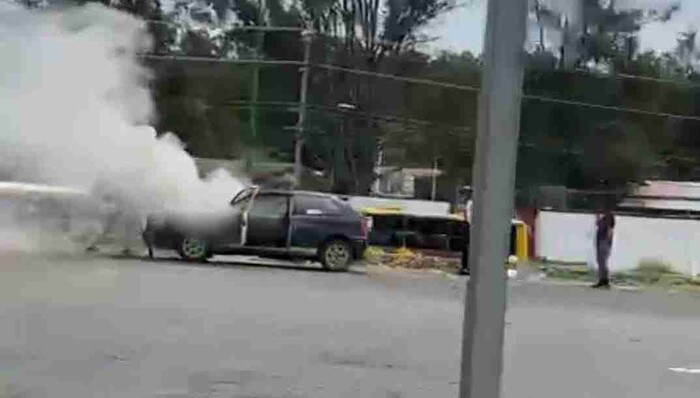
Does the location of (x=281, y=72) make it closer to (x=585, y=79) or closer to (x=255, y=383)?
(x=585, y=79)

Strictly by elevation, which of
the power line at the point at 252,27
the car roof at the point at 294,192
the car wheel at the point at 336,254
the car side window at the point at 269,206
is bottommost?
the car wheel at the point at 336,254

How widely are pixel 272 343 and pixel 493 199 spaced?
21.6 feet

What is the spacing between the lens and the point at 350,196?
24.3 metres

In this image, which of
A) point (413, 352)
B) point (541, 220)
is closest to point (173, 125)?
point (413, 352)

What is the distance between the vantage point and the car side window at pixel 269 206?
19.1 m

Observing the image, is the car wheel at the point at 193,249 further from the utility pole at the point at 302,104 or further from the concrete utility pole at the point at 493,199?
the concrete utility pole at the point at 493,199

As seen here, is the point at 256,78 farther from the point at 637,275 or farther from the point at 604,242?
the point at 637,275

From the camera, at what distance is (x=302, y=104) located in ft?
69.6

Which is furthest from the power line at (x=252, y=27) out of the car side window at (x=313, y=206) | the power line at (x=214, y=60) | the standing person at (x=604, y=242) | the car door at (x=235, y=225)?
the standing person at (x=604, y=242)

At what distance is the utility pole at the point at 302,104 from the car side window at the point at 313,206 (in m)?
0.46

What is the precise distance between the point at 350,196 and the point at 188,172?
39.5 feet

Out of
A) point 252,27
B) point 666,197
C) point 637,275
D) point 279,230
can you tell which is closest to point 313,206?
point 279,230

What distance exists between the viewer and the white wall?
26.9 meters

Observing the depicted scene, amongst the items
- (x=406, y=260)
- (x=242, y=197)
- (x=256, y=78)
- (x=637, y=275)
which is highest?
(x=256, y=78)
